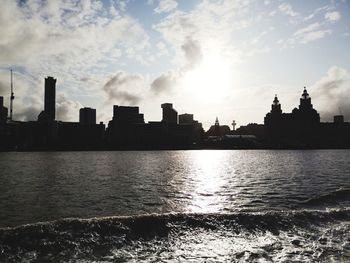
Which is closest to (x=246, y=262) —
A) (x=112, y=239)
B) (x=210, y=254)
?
(x=210, y=254)

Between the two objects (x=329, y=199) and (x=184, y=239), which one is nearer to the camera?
(x=184, y=239)

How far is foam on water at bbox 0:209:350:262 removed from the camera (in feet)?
56.5

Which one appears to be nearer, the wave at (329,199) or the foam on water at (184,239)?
the foam on water at (184,239)

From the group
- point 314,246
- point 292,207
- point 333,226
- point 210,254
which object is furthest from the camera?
point 292,207

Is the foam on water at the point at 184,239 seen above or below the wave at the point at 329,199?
above

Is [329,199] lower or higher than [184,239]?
lower

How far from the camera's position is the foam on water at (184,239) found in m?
17.2

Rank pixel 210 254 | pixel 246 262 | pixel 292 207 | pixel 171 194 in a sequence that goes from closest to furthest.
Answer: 1. pixel 246 262
2. pixel 210 254
3. pixel 292 207
4. pixel 171 194

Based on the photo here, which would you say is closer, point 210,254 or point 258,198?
point 210,254

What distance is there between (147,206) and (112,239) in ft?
44.3

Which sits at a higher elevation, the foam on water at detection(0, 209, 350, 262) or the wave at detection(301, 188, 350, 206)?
the foam on water at detection(0, 209, 350, 262)

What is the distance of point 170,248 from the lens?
18562 millimetres

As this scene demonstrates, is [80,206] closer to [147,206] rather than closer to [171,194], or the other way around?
[147,206]

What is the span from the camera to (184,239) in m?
20.2
